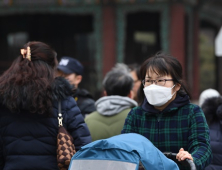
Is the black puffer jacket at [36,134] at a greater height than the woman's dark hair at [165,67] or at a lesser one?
lesser

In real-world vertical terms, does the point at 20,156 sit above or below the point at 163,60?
below

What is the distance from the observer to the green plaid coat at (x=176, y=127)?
2992 millimetres

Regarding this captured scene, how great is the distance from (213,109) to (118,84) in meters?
0.97

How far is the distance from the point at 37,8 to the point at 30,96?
446 inches

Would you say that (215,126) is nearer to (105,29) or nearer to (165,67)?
(165,67)

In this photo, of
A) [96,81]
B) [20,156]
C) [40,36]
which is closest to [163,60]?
[20,156]

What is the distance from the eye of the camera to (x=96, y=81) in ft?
47.5

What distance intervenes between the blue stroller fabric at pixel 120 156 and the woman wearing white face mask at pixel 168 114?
1.91 ft

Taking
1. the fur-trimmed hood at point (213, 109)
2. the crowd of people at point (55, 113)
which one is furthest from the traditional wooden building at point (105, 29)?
the crowd of people at point (55, 113)

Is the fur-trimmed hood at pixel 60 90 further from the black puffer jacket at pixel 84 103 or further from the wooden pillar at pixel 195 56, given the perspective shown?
the wooden pillar at pixel 195 56

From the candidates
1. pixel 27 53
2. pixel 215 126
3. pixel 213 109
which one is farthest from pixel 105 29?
pixel 27 53

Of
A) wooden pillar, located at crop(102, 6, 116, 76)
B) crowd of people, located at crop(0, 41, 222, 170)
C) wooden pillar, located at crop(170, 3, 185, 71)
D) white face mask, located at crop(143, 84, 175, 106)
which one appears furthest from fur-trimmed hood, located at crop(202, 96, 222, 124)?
wooden pillar, located at crop(102, 6, 116, 76)

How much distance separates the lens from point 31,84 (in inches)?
128

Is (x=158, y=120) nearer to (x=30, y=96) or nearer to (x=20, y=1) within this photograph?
(x=30, y=96)
